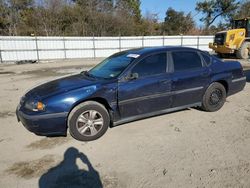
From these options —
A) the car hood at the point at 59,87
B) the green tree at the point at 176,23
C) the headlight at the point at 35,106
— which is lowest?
the headlight at the point at 35,106

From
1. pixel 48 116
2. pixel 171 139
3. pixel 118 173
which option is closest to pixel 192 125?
pixel 171 139

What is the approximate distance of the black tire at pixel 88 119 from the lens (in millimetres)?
3963

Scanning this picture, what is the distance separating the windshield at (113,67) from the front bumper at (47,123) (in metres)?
1.18

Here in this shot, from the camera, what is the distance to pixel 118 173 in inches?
124

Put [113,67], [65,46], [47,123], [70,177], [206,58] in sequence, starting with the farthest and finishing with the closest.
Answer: [65,46] < [206,58] < [113,67] < [47,123] < [70,177]

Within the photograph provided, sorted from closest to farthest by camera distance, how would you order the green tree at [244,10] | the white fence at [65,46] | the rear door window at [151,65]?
the rear door window at [151,65], the white fence at [65,46], the green tree at [244,10]

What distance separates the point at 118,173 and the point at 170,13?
129 ft

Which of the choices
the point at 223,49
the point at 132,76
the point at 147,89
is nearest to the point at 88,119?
the point at 132,76

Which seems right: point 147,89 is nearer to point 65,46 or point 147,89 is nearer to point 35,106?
point 35,106

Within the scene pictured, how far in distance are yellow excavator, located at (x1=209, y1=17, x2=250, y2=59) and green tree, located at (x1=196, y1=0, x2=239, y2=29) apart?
1000 inches

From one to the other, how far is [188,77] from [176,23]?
3603 centimetres

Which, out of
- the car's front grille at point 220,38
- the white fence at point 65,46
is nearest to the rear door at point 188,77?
the car's front grille at point 220,38

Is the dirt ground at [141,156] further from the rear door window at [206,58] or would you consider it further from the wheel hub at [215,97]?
the rear door window at [206,58]

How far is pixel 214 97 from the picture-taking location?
542cm
